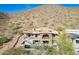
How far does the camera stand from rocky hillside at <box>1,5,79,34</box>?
103 inches

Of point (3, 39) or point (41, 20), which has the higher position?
point (41, 20)

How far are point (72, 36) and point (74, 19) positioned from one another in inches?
7.9

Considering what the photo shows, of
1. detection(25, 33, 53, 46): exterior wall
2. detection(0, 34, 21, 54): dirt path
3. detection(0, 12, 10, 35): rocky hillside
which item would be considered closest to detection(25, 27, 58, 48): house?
detection(25, 33, 53, 46): exterior wall

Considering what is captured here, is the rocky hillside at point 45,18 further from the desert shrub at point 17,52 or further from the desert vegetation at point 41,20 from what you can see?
the desert shrub at point 17,52

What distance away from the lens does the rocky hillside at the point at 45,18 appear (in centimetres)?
262

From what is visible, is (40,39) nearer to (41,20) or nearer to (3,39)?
(41,20)

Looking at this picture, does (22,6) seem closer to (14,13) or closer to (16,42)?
(14,13)

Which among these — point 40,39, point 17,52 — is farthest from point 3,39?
point 40,39

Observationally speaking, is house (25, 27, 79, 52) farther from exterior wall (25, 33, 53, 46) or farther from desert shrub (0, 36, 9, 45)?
desert shrub (0, 36, 9, 45)

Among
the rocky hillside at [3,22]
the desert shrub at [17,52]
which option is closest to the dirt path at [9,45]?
the desert shrub at [17,52]

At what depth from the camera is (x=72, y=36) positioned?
259 cm

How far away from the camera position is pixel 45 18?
2.64m
